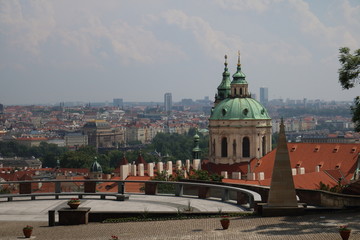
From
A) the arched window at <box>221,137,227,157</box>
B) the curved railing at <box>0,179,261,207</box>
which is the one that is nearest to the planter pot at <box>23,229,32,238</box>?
the curved railing at <box>0,179,261,207</box>

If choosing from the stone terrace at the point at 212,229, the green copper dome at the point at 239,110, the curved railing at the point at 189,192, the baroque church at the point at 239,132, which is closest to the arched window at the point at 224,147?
the baroque church at the point at 239,132

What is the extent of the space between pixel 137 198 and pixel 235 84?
44.4 m

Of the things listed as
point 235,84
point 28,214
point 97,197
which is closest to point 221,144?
point 235,84

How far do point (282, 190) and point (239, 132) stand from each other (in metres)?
48.7

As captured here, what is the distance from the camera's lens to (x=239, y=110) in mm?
76062

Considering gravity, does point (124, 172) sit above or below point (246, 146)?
below

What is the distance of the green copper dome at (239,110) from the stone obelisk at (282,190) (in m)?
48.5

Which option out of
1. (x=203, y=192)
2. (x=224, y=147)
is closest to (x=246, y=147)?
(x=224, y=147)

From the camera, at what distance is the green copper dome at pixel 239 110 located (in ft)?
249

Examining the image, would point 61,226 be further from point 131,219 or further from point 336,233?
point 336,233

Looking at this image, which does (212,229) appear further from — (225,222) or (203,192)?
(203,192)

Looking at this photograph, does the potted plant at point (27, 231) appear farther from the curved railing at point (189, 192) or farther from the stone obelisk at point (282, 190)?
the curved railing at point (189, 192)

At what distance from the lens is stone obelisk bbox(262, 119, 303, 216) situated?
27.0 m

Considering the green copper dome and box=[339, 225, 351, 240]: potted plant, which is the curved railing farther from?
the green copper dome
